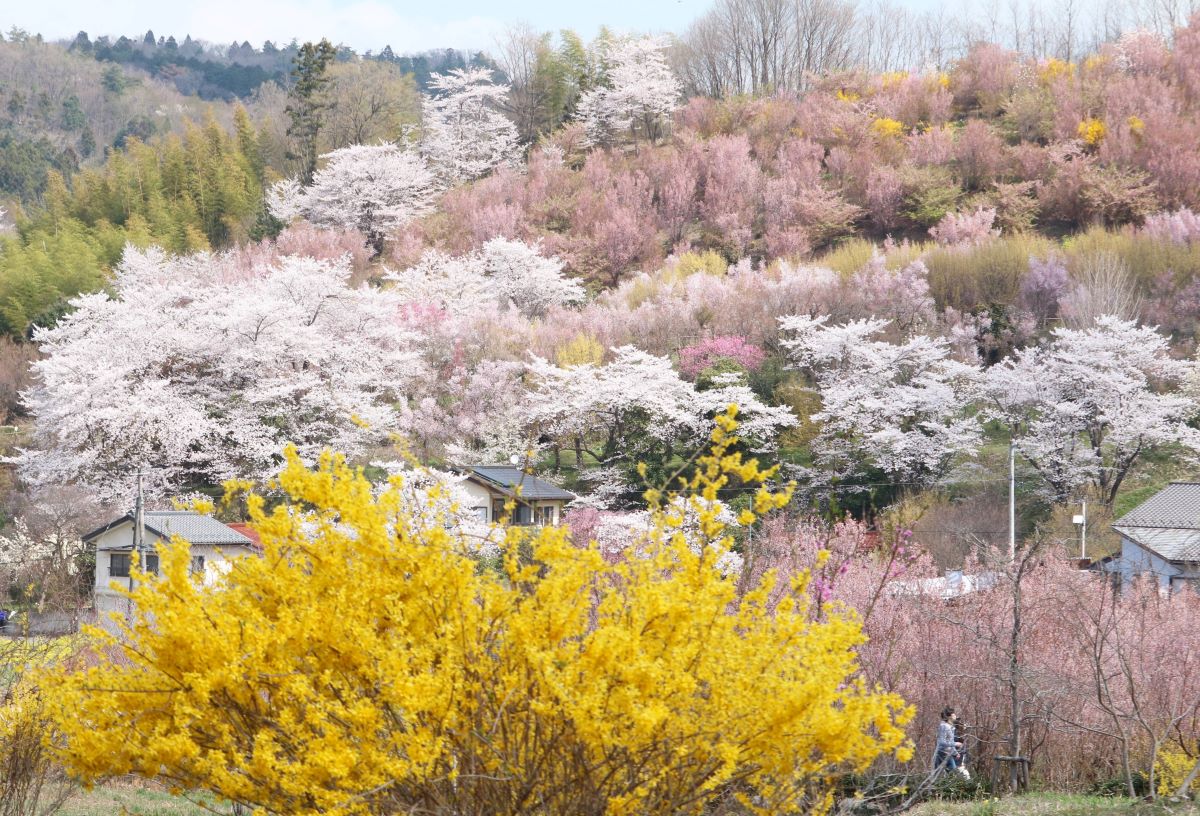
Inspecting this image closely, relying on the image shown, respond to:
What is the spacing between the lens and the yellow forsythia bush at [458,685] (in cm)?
423

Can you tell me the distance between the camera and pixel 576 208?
45.7 m

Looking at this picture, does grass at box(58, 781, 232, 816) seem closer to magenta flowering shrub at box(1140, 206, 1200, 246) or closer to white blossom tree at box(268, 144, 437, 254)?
magenta flowering shrub at box(1140, 206, 1200, 246)

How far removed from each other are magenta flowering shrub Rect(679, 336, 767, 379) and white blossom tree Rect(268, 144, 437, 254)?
19470 mm

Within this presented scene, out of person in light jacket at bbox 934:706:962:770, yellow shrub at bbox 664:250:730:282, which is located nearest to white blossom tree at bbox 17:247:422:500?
yellow shrub at bbox 664:250:730:282

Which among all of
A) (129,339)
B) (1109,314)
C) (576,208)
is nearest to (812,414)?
(1109,314)

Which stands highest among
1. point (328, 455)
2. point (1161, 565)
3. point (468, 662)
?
point (328, 455)

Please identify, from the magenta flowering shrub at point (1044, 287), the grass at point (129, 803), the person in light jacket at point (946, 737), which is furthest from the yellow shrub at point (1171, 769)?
the magenta flowering shrub at point (1044, 287)

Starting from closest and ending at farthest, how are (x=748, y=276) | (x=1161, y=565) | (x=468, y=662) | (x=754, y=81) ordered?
1. (x=468, y=662)
2. (x=1161, y=565)
3. (x=748, y=276)
4. (x=754, y=81)

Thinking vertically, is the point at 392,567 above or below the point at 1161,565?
above

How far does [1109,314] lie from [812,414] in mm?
7053

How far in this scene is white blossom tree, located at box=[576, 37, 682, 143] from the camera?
52.9 m

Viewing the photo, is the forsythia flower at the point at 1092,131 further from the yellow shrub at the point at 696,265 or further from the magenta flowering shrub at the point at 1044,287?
the yellow shrub at the point at 696,265

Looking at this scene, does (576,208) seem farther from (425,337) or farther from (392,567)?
(392,567)

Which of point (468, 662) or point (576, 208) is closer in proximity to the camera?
point (468, 662)
